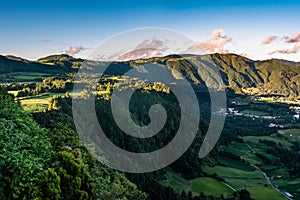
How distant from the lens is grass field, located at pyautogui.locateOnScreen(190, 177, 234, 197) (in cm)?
7219

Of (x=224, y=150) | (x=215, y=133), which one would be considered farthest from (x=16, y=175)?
(x=215, y=133)

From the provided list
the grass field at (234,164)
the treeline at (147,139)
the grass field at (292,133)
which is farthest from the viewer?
the grass field at (292,133)

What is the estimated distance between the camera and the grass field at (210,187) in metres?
72.2

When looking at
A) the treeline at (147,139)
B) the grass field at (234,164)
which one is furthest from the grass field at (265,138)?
the grass field at (234,164)

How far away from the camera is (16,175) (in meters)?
11.9

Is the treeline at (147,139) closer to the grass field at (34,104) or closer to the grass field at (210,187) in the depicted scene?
the grass field at (34,104)

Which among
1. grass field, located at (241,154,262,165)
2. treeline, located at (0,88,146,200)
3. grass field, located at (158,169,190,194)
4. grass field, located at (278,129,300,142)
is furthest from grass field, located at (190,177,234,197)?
grass field, located at (278,129,300,142)

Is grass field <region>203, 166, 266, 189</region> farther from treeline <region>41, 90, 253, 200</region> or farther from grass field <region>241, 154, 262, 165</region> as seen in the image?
grass field <region>241, 154, 262, 165</region>

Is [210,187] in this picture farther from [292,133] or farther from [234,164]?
[292,133]

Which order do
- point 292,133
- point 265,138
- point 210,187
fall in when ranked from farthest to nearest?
1. point 292,133
2. point 265,138
3. point 210,187

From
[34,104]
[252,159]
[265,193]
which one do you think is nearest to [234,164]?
[252,159]

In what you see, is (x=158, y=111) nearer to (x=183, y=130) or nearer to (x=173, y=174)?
(x=183, y=130)

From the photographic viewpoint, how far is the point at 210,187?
76.6m

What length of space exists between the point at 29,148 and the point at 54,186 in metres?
3.12
